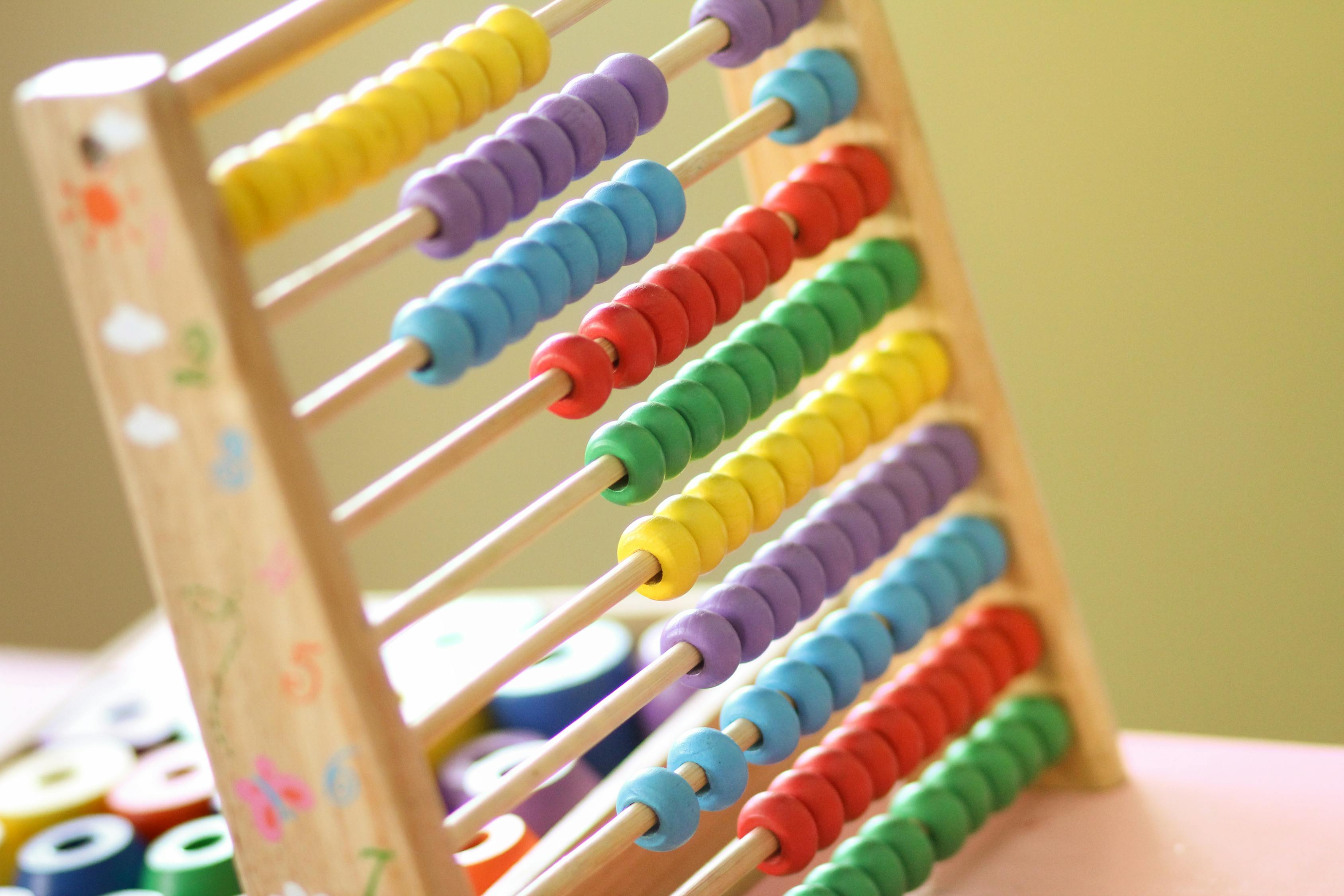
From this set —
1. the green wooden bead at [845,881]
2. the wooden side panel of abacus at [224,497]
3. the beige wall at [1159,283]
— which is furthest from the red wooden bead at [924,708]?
the beige wall at [1159,283]

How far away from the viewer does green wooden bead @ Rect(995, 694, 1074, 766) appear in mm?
933

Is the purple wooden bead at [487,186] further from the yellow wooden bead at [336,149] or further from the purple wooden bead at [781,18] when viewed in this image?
the purple wooden bead at [781,18]

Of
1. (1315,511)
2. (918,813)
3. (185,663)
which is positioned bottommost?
(1315,511)

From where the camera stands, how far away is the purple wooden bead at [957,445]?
0.92 meters

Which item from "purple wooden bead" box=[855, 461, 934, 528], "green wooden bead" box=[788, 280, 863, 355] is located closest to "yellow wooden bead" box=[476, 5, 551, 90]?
"green wooden bead" box=[788, 280, 863, 355]

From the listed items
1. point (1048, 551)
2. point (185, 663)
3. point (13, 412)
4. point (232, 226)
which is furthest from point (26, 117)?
point (13, 412)

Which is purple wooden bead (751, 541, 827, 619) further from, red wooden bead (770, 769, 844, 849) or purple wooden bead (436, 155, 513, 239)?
purple wooden bead (436, 155, 513, 239)

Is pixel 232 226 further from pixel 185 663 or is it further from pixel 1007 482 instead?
pixel 1007 482

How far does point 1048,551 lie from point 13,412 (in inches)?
66.5

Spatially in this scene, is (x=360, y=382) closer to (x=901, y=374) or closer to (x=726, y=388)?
(x=726, y=388)

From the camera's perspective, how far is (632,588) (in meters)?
0.74

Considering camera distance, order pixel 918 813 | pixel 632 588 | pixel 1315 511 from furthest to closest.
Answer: pixel 1315 511, pixel 918 813, pixel 632 588

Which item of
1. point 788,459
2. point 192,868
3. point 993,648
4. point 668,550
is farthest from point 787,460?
point 192,868

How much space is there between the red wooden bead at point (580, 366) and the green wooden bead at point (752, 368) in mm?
100
